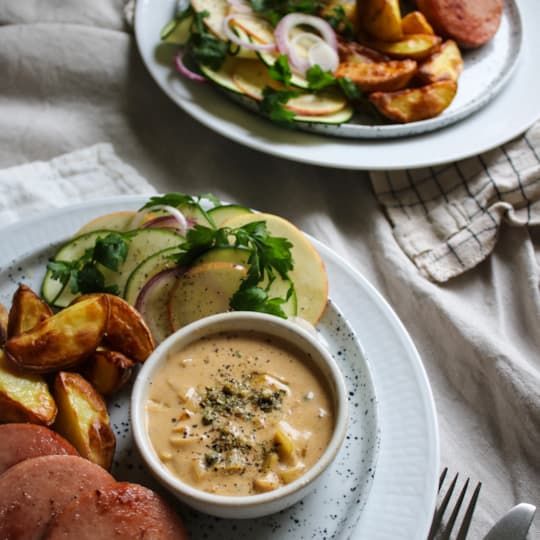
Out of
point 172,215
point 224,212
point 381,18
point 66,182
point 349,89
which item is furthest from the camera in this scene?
point 381,18

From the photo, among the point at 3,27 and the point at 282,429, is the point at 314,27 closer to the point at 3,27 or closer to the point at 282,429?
the point at 3,27

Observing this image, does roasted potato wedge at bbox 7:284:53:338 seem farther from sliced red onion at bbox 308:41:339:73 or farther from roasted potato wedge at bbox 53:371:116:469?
sliced red onion at bbox 308:41:339:73

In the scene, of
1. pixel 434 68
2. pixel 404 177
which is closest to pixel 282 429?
pixel 404 177

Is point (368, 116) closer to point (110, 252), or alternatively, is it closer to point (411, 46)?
point (411, 46)

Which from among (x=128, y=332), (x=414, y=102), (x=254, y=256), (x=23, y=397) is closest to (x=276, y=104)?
(x=414, y=102)

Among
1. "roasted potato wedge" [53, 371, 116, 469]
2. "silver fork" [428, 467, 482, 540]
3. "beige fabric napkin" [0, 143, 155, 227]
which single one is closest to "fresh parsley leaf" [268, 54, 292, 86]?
"beige fabric napkin" [0, 143, 155, 227]

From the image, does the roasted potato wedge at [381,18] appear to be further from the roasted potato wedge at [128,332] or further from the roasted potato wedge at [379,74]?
the roasted potato wedge at [128,332]
